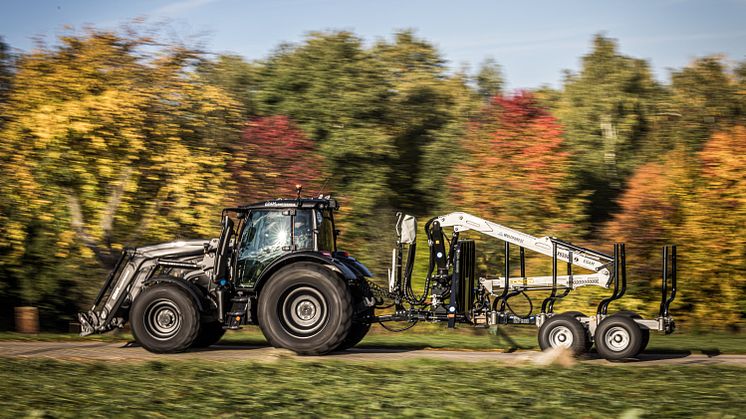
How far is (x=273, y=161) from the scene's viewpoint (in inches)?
954

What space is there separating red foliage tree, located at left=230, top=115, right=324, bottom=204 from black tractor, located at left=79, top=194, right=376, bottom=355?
740cm

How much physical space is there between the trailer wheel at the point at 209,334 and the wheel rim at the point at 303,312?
4.52 ft

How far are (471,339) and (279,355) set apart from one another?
4.77 meters

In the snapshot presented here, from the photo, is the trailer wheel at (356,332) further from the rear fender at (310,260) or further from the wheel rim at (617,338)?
the wheel rim at (617,338)

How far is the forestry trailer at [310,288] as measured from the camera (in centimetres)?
1305

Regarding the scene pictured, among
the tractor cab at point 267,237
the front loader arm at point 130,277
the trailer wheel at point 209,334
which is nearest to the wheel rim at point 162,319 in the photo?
the trailer wheel at point 209,334

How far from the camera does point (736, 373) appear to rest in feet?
35.7

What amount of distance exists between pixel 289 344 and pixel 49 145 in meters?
8.98

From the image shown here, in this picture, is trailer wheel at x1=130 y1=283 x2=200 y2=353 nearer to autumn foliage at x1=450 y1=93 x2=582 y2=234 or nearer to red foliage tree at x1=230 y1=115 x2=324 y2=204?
red foliage tree at x1=230 y1=115 x2=324 y2=204

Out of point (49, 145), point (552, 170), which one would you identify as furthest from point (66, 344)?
point (552, 170)

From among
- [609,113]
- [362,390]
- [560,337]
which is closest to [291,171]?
[560,337]

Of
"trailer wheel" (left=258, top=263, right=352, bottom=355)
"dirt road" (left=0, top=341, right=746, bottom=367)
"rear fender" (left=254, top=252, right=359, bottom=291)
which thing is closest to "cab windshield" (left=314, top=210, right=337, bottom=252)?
"rear fender" (left=254, top=252, right=359, bottom=291)

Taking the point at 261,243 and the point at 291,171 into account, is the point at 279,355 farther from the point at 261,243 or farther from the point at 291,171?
the point at 291,171

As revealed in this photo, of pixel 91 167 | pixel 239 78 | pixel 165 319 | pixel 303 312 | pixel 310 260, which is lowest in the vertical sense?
pixel 165 319
